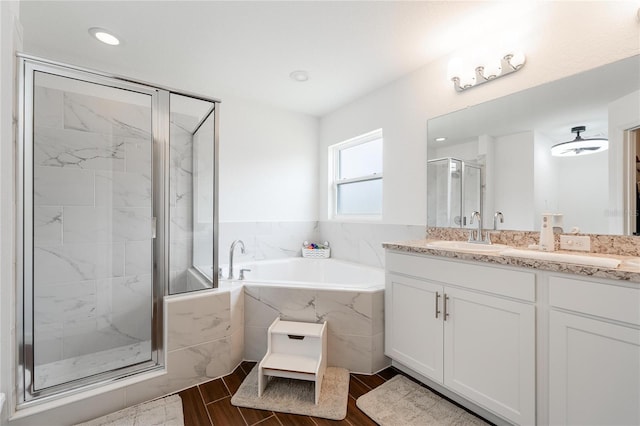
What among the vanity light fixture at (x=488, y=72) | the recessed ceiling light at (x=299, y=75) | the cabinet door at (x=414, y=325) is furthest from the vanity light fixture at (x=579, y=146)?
the recessed ceiling light at (x=299, y=75)

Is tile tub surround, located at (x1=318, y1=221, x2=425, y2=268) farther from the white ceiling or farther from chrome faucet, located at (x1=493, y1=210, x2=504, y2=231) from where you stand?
the white ceiling

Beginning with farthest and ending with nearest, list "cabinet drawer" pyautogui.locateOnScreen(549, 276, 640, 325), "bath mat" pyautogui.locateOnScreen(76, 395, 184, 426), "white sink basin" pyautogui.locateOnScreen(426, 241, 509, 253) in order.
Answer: "white sink basin" pyautogui.locateOnScreen(426, 241, 509, 253) → "bath mat" pyautogui.locateOnScreen(76, 395, 184, 426) → "cabinet drawer" pyautogui.locateOnScreen(549, 276, 640, 325)

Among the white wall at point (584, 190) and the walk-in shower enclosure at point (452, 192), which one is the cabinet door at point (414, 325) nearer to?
the walk-in shower enclosure at point (452, 192)

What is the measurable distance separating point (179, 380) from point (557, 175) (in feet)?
8.86

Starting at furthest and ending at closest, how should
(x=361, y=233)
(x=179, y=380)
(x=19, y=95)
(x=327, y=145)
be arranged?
(x=327, y=145) → (x=361, y=233) → (x=179, y=380) → (x=19, y=95)

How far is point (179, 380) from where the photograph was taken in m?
1.85

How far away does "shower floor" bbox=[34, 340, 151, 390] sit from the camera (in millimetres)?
1647

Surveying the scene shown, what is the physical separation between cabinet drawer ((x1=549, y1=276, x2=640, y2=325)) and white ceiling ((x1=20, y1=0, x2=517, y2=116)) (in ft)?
5.31

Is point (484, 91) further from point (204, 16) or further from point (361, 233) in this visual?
point (204, 16)

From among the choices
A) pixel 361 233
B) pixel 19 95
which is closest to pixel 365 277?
pixel 361 233

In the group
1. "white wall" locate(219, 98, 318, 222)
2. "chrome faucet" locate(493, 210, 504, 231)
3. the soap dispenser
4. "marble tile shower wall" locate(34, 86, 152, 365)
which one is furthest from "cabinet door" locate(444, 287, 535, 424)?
"white wall" locate(219, 98, 318, 222)

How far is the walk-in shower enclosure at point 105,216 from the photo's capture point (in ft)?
5.38

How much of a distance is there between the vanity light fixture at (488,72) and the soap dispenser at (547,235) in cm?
98

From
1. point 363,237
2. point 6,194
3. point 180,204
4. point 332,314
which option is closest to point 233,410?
point 332,314
